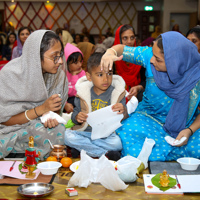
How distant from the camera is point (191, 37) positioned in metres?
2.71

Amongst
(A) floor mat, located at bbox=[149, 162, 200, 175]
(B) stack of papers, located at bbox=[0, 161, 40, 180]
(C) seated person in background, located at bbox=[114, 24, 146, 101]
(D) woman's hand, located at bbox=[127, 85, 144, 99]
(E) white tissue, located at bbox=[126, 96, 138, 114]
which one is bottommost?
(A) floor mat, located at bbox=[149, 162, 200, 175]

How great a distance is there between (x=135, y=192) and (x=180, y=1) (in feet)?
28.5

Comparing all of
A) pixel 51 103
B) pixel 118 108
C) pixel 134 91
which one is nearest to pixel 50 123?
pixel 51 103

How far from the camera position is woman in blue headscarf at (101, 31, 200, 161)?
1.89 metres

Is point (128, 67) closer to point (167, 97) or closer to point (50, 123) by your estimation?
point (167, 97)

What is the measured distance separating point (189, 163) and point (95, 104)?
0.72 metres

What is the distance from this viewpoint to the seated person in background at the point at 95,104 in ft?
6.75

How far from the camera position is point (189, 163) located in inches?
69.7

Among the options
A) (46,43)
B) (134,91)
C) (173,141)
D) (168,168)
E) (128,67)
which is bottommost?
A: (168,168)

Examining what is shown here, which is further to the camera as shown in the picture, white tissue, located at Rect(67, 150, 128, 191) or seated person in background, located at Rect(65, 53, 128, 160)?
seated person in background, located at Rect(65, 53, 128, 160)

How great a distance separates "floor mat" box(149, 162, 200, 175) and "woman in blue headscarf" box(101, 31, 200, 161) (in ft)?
0.23

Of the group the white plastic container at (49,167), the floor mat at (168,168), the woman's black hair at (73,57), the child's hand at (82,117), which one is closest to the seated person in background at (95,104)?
the child's hand at (82,117)

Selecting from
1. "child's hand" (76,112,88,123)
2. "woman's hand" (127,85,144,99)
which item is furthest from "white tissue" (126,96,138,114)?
"child's hand" (76,112,88,123)

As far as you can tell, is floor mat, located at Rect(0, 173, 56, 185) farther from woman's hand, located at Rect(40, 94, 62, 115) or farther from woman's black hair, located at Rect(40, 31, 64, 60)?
woman's black hair, located at Rect(40, 31, 64, 60)
